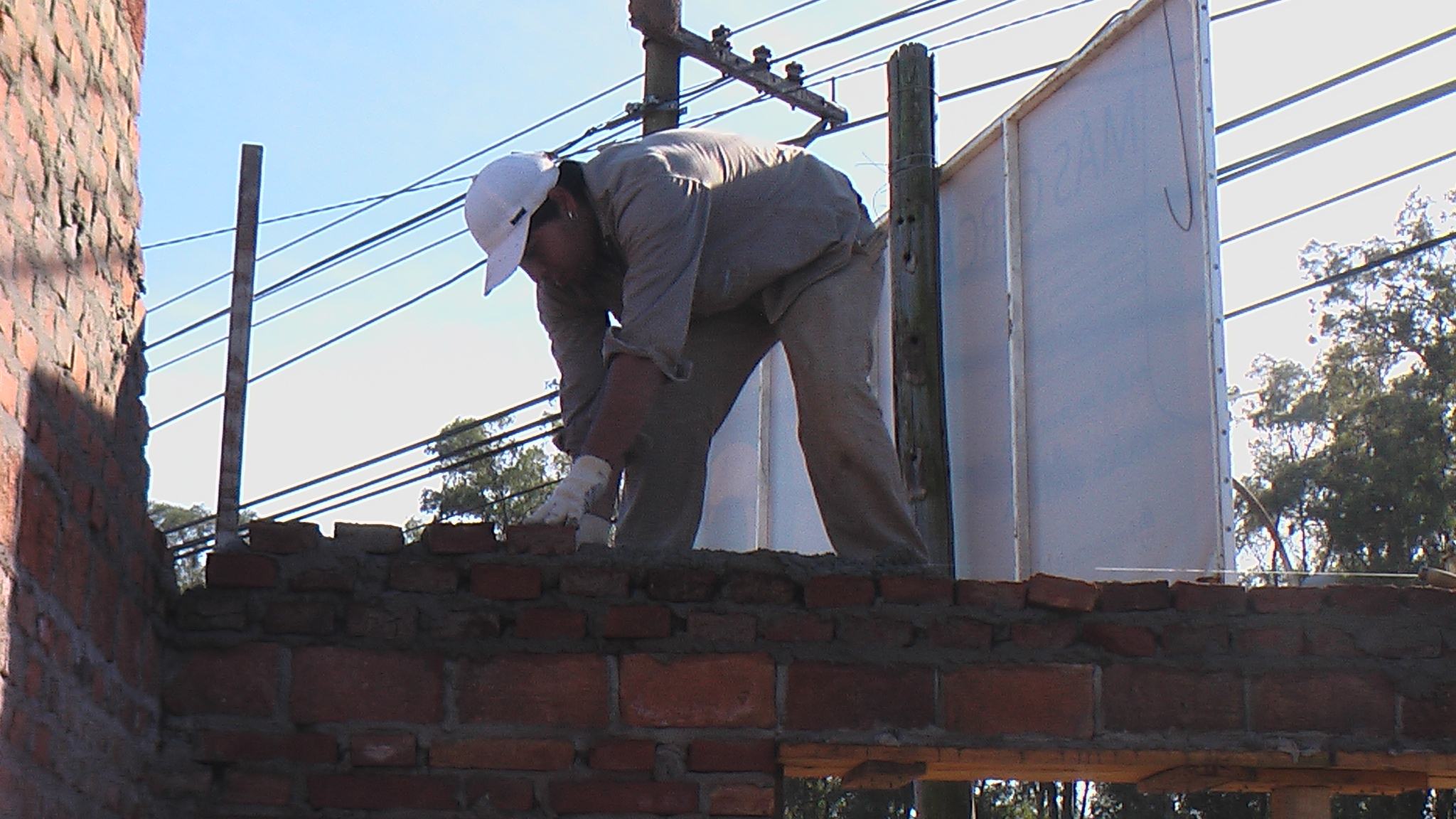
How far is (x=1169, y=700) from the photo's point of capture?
143 inches

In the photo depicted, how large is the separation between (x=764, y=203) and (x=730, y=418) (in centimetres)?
737

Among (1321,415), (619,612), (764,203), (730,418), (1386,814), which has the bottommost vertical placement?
(1386,814)

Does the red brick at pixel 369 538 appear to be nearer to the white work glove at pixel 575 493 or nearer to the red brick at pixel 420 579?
the red brick at pixel 420 579

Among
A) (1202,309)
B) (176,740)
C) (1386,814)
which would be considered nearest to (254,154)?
(176,740)

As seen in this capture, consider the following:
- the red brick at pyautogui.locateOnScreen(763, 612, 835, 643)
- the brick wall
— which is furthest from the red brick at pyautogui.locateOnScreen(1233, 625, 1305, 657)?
the brick wall

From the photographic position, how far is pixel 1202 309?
240 inches

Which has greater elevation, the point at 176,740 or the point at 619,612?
the point at 619,612

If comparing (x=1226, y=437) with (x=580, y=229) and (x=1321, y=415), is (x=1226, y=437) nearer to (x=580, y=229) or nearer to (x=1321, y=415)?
(x=580, y=229)

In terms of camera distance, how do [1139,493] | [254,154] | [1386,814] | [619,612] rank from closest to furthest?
[619,612] → [254,154] → [1139,493] → [1386,814]

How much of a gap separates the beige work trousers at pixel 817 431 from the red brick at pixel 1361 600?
1.01m

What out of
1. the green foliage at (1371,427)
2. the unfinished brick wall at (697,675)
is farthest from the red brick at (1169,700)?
the green foliage at (1371,427)

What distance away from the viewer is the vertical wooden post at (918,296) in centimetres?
676

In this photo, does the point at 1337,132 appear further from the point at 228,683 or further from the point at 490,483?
the point at 490,483

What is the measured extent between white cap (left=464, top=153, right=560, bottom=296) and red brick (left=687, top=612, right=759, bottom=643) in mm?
Answer: 1006
